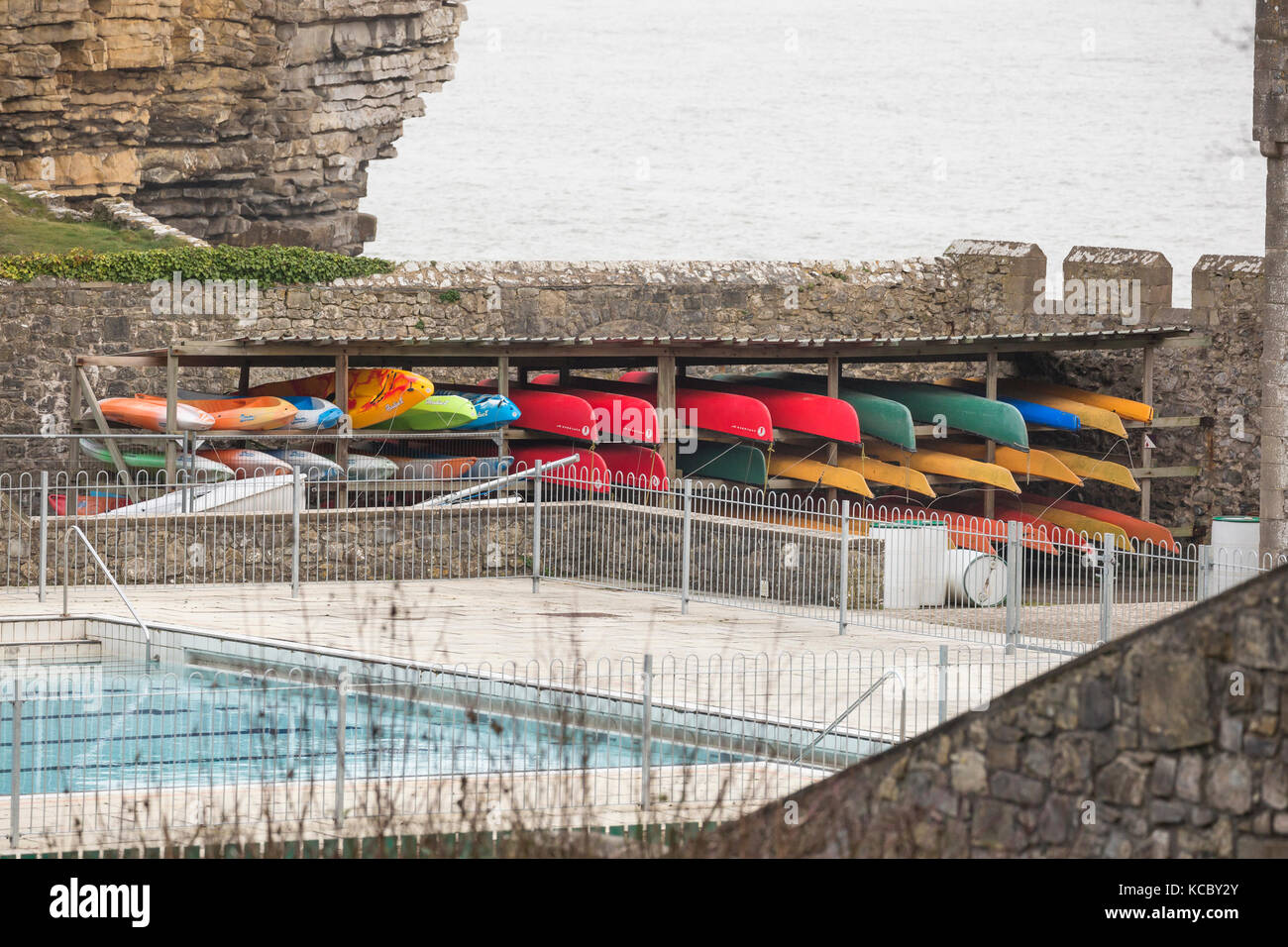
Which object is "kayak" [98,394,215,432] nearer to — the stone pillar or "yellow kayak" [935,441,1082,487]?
"yellow kayak" [935,441,1082,487]

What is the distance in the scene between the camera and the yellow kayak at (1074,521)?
817 inches

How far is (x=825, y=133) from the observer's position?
121 metres

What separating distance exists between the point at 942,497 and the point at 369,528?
700cm

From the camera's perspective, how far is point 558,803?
30.1 ft

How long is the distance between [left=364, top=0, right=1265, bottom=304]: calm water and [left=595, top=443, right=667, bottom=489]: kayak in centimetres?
8018

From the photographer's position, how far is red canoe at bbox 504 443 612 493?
19328 millimetres

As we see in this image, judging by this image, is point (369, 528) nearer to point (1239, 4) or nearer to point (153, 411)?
point (153, 411)

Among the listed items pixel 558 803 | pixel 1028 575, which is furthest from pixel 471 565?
pixel 558 803

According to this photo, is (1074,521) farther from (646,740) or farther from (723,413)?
(646,740)

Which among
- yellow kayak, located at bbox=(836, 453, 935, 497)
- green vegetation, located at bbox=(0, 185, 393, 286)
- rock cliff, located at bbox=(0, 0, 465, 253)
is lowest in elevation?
yellow kayak, located at bbox=(836, 453, 935, 497)

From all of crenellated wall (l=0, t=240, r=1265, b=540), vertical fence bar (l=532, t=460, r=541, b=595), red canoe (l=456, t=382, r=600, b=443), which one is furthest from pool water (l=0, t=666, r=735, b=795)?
crenellated wall (l=0, t=240, r=1265, b=540)

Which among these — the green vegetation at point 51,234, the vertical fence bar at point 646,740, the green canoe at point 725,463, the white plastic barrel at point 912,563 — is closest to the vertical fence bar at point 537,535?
the white plastic barrel at point 912,563

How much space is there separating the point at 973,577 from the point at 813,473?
344 centimetres

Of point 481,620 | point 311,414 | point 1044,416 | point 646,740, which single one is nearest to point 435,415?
point 311,414
